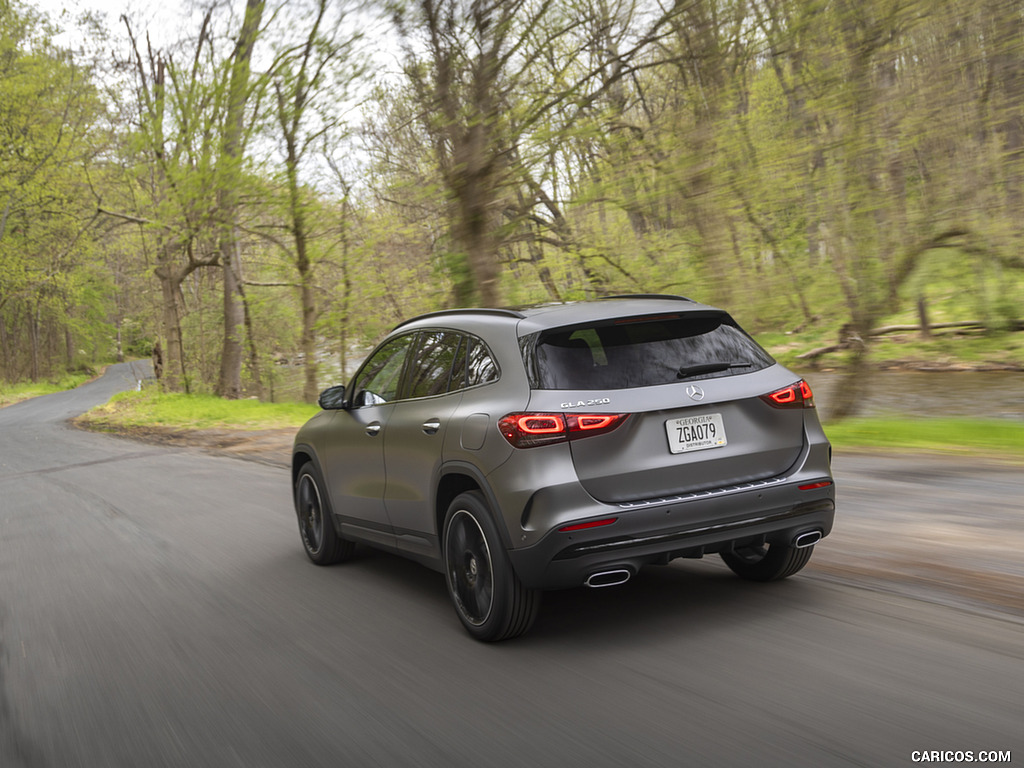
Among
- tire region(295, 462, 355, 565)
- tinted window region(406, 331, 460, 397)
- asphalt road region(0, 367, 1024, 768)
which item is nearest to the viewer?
asphalt road region(0, 367, 1024, 768)

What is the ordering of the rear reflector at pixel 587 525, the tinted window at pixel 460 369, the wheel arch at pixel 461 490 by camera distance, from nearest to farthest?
1. the rear reflector at pixel 587 525
2. the wheel arch at pixel 461 490
3. the tinted window at pixel 460 369

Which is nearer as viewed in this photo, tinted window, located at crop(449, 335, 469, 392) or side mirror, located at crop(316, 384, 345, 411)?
tinted window, located at crop(449, 335, 469, 392)

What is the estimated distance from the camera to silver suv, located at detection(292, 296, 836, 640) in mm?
4113

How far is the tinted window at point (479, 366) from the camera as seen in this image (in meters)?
4.60

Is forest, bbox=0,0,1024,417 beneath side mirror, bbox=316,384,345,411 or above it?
above

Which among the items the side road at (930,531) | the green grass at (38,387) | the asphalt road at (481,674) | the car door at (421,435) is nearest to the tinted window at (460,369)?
the car door at (421,435)

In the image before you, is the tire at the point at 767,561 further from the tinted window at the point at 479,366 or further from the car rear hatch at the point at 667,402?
the tinted window at the point at 479,366

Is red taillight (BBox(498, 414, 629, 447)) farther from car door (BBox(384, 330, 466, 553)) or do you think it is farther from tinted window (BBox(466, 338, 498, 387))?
car door (BBox(384, 330, 466, 553))

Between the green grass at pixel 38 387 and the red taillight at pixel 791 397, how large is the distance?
43.3 metres

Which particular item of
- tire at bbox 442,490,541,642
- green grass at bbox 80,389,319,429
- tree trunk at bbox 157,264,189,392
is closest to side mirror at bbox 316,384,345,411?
tire at bbox 442,490,541,642

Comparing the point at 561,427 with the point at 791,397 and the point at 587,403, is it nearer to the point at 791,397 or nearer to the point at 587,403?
the point at 587,403

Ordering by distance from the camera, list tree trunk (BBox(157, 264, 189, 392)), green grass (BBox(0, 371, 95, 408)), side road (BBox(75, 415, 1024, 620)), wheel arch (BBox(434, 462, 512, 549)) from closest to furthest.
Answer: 1. wheel arch (BBox(434, 462, 512, 549))
2. side road (BBox(75, 415, 1024, 620))
3. tree trunk (BBox(157, 264, 189, 392))
4. green grass (BBox(0, 371, 95, 408))

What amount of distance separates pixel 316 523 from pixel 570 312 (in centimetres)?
304

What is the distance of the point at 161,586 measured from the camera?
6.38 meters
